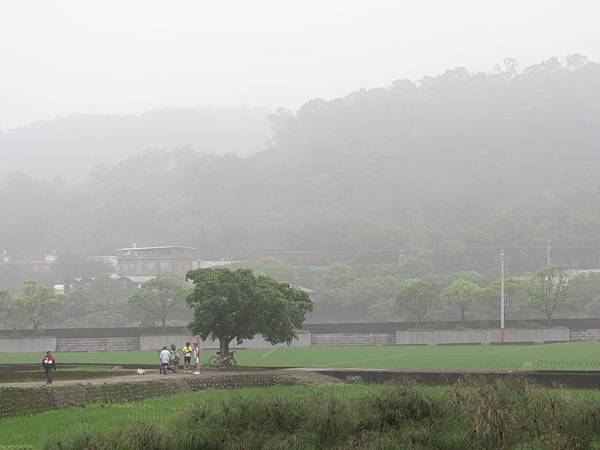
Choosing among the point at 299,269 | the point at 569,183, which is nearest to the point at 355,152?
the point at 569,183

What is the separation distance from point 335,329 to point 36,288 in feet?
86.4

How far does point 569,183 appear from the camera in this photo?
177750 mm

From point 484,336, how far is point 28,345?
1388 inches

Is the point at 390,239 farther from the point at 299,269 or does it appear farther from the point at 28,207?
the point at 28,207

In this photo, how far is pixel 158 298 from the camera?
80.7 m

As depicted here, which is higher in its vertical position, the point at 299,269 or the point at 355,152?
the point at 355,152

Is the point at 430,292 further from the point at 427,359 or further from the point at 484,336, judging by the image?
the point at 427,359

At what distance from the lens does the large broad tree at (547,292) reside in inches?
3063

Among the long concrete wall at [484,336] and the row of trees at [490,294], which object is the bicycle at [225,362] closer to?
the long concrete wall at [484,336]

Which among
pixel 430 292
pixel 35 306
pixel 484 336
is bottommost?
pixel 484 336

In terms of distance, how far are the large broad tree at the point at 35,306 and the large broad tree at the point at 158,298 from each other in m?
6.50

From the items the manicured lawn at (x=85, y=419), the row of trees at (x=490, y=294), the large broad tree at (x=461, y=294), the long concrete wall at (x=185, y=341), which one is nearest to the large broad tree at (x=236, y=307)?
the manicured lawn at (x=85, y=419)

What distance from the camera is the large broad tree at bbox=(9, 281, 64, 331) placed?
7569cm

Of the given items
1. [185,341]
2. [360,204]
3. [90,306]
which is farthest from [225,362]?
[360,204]
